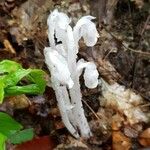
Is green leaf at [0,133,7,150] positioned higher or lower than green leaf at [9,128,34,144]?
higher

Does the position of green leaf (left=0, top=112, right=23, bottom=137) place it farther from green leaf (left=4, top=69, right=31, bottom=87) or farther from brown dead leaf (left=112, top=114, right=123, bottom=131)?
brown dead leaf (left=112, top=114, right=123, bottom=131)

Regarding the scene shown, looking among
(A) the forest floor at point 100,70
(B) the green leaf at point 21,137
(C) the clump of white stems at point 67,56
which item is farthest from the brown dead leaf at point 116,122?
(B) the green leaf at point 21,137

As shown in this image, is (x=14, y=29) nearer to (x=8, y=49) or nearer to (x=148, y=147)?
(x=8, y=49)

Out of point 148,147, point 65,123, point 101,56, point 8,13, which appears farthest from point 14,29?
point 148,147

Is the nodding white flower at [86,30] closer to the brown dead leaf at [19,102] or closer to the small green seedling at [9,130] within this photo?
the small green seedling at [9,130]

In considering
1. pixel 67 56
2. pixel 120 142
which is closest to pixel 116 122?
pixel 120 142

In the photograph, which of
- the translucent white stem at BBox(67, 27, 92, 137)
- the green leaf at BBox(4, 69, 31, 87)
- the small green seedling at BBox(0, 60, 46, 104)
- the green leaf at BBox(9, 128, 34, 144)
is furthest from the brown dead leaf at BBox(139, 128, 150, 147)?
the green leaf at BBox(4, 69, 31, 87)
